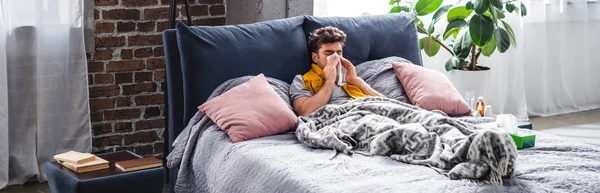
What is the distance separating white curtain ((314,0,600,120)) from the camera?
20.0 feet

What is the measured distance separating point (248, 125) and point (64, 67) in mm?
1369

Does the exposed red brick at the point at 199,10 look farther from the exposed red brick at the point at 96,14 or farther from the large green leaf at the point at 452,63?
the large green leaf at the point at 452,63

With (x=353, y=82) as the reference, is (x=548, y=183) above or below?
below

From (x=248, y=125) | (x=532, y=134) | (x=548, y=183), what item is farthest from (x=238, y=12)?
(x=548, y=183)

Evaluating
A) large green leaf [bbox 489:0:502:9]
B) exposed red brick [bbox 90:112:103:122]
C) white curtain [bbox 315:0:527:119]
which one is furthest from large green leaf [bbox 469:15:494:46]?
exposed red brick [bbox 90:112:103:122]

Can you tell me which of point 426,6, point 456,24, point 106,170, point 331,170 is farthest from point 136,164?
point 456,24

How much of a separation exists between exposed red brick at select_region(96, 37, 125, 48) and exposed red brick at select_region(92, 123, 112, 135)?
44 cm

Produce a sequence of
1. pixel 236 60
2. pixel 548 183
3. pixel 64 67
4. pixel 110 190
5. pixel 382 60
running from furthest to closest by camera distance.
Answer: pixel 64 67, pixel 382 60, pixel 236 60, pixel 110 190, pixel 548 183

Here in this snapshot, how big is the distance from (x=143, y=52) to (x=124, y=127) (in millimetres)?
431

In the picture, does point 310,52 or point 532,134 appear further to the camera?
point 310,52

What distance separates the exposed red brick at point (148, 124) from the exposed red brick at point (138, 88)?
0.18m

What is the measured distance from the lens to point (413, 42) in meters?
4.40

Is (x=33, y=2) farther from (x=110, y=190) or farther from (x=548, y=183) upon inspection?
(x=548, y=183)

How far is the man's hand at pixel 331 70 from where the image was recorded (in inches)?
151
